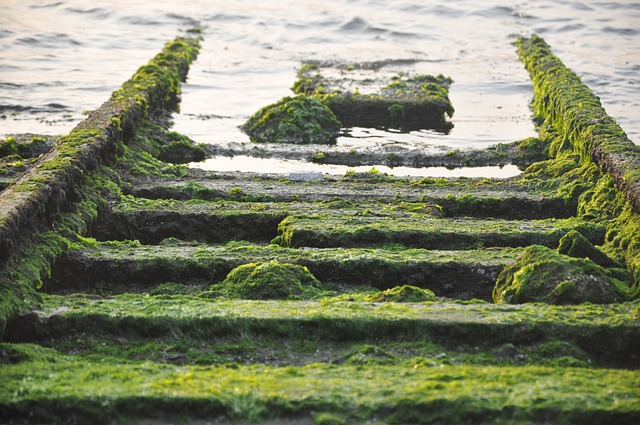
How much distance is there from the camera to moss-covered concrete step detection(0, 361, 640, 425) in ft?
11.4

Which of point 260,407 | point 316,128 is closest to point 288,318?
point 260,407

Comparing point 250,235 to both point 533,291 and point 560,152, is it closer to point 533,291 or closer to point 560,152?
point 533,291

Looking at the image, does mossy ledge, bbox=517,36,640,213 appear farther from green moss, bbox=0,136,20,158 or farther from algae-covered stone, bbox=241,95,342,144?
green moss, bbox=0,136,20,158

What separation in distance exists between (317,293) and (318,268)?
269 mm

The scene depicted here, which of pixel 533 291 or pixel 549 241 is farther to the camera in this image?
pixel 549 241

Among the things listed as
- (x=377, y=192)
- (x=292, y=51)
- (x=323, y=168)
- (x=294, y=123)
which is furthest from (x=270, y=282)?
A: (x=292, y=51)

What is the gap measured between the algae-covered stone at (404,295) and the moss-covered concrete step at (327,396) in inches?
30.4

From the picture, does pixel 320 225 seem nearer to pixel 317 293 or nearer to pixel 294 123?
pixel 317 293

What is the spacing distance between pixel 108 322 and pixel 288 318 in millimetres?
867

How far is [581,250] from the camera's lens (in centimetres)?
490

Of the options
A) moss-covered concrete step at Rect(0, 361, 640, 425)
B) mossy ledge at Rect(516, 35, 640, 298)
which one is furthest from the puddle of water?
moss-covered concrete step at Rect(0, 361, 640, 425)

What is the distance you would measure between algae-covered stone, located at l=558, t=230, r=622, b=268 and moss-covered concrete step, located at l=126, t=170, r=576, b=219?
1246mm

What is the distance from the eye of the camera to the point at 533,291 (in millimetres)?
4520

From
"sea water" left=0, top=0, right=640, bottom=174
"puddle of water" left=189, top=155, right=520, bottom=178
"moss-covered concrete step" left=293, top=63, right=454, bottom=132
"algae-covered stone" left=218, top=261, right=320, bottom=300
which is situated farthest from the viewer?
"sea water" left=0, top=0, right=640, bottom=174
